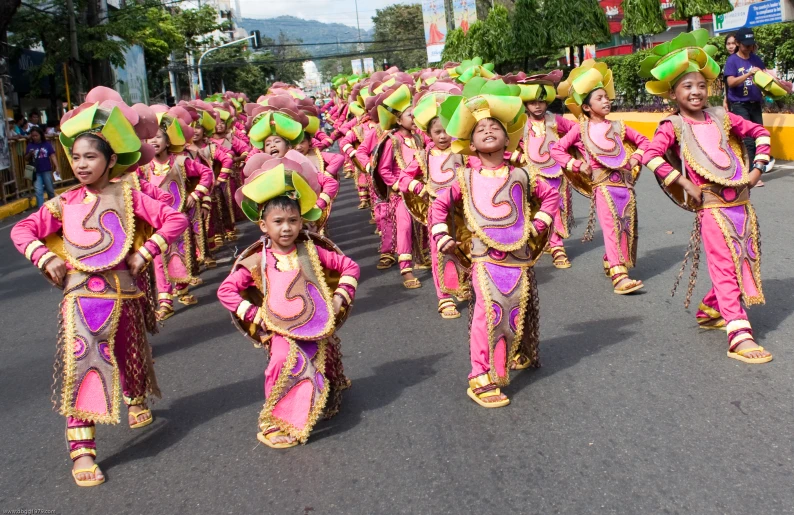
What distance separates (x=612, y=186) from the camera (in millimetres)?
7781

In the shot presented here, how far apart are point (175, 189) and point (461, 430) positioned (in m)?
4.89

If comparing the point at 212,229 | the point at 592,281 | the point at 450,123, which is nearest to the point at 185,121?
the point at 212,229

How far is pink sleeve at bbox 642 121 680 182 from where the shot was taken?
5.73 m

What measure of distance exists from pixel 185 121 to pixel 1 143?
34.2ft

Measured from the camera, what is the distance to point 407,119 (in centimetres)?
861

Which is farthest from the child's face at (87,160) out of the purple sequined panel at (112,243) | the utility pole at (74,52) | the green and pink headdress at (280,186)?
the utility pole at (74,52)

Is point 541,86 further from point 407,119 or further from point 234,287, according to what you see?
point 234,287

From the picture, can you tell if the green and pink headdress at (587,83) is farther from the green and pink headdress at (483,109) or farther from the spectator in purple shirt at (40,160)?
the spectator in purple shirt at (40,160)

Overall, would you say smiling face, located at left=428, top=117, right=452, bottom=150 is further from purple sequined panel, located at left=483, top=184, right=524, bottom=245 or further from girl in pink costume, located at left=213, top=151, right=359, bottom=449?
girl in pink costume, located at left=213, top=151, right=359, bottom=449

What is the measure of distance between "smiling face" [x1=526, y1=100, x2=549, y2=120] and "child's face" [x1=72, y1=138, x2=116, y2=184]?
5369 millimetres

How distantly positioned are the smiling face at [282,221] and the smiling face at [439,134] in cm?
287

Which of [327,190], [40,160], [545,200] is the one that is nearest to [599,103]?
[327,190]

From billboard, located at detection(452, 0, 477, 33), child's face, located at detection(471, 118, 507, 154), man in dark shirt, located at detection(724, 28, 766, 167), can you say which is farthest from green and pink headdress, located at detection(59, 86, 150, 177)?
billboard, located at detection(452, 0, 477, 33)

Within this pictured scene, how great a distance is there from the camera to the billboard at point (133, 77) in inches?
1457
